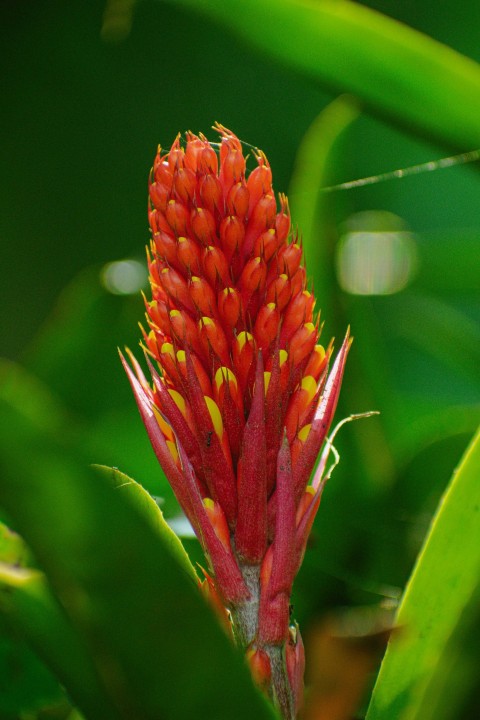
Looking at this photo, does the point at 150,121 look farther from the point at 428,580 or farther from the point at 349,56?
the point at 428,580

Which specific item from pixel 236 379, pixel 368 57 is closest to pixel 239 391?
pixel 236 379

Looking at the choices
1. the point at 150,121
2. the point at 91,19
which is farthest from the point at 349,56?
the point at 91,19

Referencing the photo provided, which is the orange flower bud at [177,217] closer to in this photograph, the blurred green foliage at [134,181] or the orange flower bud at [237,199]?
the orange flower bud at [237,199]

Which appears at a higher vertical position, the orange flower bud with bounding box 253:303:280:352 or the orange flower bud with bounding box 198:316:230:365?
the orange flower bud with bounding box 253:303:280:352

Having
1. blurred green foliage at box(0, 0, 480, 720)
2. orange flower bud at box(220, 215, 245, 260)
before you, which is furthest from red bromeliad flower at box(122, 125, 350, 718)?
blurred green foliage at box(0, 0, 480, 720)

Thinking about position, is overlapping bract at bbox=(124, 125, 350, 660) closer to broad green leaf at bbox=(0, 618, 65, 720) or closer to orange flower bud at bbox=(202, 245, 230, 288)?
orange flower bud at bbox=(202, 245, 230, 288)

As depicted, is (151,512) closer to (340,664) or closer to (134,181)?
Result: (340,664)
